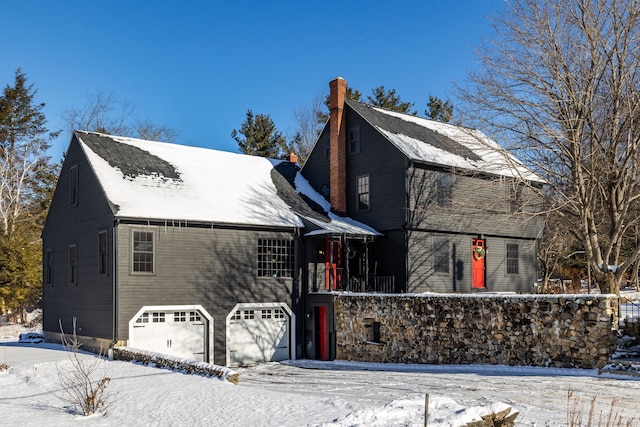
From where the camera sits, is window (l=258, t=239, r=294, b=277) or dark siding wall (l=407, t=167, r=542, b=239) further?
dark siding wall (l=407, t=167, r=542, b=239)

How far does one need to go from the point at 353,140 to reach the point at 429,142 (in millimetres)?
3577

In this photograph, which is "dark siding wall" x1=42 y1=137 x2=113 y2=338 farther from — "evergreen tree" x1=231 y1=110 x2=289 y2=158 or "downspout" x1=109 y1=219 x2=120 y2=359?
"evergreen tree" x1=231 y1=110 x2=289 y2=158

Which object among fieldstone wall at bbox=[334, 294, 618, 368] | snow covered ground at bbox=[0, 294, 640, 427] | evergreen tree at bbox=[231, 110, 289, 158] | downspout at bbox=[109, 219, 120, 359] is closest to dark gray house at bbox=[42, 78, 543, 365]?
downspout at bbox=[109, 219, 120, 359]

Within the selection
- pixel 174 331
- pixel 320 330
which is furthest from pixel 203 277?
pixel 320 330

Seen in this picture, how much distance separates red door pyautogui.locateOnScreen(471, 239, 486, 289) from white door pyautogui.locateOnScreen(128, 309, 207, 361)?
12251 millimetres

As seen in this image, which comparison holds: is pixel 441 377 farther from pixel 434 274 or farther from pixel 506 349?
pixel 434 274

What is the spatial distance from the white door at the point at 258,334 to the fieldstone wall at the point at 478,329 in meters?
2.40

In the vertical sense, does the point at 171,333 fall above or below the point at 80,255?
below

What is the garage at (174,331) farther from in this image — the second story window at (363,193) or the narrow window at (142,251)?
the second story window at (363,193)

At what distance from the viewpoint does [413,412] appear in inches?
387

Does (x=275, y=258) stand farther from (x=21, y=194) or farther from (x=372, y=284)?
(x=21, y=194)

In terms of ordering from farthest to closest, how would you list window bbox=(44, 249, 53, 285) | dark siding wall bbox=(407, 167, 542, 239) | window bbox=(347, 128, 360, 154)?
window bbox=(347, 128, 360, 154)
window bbox=(44, 249, 53, 285)
dark siding wall bbox=(407, 167, 542, 239)

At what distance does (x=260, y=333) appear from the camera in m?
24.7

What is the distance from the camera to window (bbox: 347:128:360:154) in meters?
27.7
